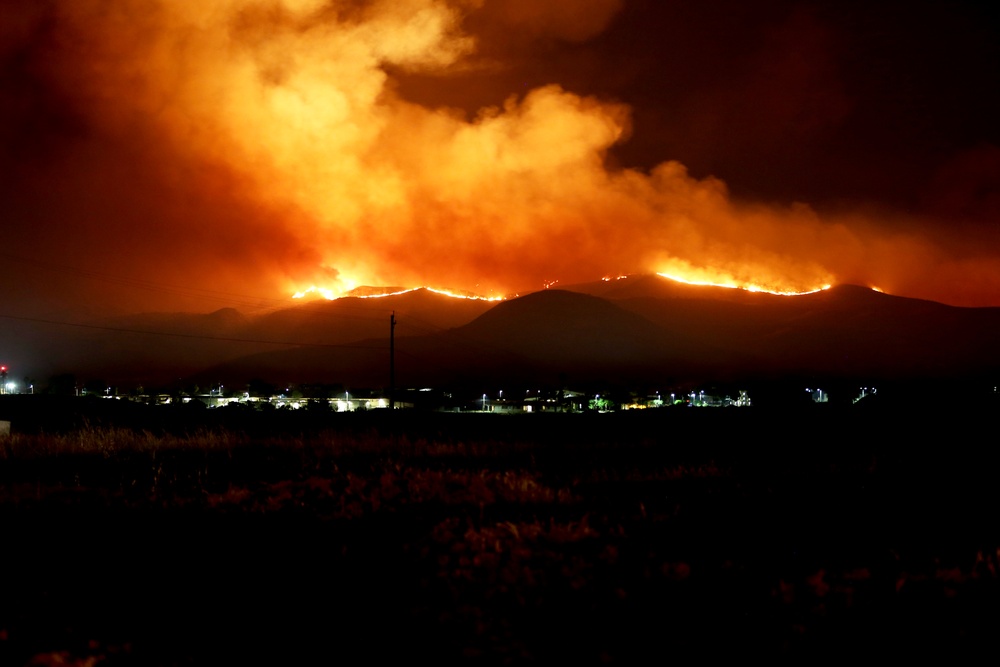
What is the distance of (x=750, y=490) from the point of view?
1155cm

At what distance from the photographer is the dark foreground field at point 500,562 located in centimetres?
606

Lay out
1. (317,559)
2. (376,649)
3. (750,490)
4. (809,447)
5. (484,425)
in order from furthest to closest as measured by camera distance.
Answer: (484,425) → (809,447) → (750,490) → (317,559) → (376,649)

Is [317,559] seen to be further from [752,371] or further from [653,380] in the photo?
[752,371]

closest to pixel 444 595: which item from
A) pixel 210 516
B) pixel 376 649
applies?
pixel 376 649

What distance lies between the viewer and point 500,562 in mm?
7906

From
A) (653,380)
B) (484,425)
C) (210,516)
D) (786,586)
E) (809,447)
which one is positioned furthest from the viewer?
(653,380)

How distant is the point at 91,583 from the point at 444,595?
3775mm

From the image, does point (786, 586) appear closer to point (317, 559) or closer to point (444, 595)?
point (444, 595)

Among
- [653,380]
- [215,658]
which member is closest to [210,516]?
[215,658]

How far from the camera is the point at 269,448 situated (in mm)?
18312

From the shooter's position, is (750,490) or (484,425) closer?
(750,490)

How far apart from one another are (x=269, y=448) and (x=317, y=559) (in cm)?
1061

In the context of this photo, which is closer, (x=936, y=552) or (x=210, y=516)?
(x=936, y=552)

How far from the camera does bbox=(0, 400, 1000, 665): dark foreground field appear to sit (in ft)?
19.9
